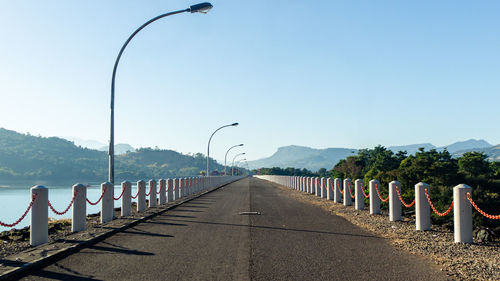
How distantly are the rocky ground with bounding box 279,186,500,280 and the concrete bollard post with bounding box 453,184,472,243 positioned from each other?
211 millimetres

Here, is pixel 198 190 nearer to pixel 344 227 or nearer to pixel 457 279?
pixel 344 227

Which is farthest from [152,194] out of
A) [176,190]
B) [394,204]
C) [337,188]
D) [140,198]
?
[394,204]

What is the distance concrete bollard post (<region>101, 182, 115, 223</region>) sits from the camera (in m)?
12.8

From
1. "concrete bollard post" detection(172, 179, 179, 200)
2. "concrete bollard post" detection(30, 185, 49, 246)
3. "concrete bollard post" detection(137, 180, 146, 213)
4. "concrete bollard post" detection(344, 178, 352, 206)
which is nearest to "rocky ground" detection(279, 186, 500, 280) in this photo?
"concrete bollard post" detection(344, 178, 352, 206)

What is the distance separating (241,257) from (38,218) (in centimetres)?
449

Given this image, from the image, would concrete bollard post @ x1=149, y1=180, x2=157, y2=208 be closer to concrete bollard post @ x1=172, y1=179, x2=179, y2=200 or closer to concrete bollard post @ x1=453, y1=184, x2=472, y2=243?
concrete bollard post @ x1=172, y1=179, x2=179, y2=200

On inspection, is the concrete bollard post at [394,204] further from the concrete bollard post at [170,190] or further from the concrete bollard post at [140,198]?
the concrete bollard post at [170,190]

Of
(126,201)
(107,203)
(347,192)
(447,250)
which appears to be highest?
(107,203)

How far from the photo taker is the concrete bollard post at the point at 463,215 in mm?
9023

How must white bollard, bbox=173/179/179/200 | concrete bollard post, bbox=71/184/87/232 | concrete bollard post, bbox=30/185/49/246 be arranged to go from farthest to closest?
white bollard, bbox=173/179/179/200 < concrete bollard post, bbox=71/184/87/232 < concrete bollard post, bbox=30/185/49/246

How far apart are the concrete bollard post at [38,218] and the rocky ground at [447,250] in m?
7.41

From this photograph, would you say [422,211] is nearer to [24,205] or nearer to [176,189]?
[176,189]

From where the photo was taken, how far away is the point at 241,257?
7.50 metres

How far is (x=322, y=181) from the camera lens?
2680 cm
